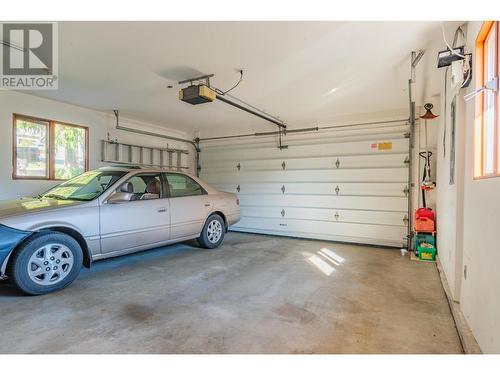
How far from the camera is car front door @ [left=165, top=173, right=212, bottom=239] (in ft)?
13.6

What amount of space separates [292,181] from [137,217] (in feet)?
12.0

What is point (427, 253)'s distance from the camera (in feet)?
14.1

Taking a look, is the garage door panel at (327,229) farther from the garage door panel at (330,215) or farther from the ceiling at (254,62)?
the ceiling at (254,62)

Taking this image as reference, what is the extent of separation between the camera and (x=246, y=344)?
189 cm

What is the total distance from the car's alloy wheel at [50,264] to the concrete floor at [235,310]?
18 cm

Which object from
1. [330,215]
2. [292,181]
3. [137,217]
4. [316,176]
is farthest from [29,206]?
[330,215]

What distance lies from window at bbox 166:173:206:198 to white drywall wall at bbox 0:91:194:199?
2.13 m

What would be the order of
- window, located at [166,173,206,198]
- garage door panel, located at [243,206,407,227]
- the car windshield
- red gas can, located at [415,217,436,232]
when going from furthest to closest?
garage door panel, located at [243,206,407,227], red gas can, located at [415,217,436,232], window, located at [166,173,206,198], the car windshield

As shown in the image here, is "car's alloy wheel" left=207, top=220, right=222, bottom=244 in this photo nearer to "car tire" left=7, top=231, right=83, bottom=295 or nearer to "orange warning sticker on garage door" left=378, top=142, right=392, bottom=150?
"car tire" left=7, top=231, right=83, bottom=295

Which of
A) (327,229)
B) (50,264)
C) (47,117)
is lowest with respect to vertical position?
(327,229)

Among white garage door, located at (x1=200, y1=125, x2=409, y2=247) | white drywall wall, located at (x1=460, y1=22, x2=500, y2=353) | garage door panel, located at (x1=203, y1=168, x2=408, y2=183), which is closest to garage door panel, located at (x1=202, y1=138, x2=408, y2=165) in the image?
white garage door, located at (x1=200, y1=125, x2=409, y2=247)

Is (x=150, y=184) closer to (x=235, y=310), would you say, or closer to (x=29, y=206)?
(x=29, y=206)

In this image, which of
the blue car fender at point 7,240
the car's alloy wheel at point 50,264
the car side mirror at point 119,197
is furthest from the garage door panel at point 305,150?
the blue car fender at point 7,240

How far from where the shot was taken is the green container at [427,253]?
4.27 m
